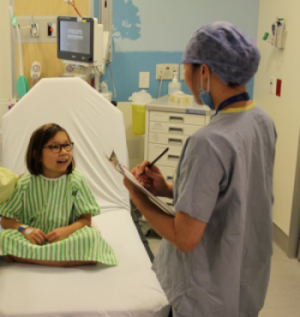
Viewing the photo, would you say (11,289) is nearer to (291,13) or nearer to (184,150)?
(184,150)

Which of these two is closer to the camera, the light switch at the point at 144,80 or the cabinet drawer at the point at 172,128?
the cabinet drawer at the point at 172,128

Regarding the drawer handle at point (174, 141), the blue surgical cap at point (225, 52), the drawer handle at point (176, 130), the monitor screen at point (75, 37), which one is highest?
the monitor screen at point (75, 37)

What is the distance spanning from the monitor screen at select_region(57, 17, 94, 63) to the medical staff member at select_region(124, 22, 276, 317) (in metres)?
1.92

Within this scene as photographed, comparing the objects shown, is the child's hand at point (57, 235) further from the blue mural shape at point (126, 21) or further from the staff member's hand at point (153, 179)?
the blue mural shape at point (126, 21)

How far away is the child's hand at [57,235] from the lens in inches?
72.1

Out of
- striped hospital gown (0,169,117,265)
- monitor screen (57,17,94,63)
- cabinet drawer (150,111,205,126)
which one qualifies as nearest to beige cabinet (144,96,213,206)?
cabinet drawer (150,111,205,126)

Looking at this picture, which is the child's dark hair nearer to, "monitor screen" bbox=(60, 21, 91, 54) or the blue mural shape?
"monitor screen" bbox=(60, 21, 91, 54)

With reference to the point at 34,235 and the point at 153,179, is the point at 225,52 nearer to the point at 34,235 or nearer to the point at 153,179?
the point at 153,179

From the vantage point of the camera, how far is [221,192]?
1011mm

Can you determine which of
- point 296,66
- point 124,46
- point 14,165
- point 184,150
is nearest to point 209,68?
point 184,150

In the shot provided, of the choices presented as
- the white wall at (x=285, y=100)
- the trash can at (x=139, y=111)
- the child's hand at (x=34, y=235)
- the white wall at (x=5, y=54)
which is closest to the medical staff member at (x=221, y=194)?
the child's hand at (x=34, y=235)

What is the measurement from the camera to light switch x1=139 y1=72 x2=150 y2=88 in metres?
3.51

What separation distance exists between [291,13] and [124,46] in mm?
1315

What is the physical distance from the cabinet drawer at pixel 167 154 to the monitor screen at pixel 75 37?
2.71 feet
